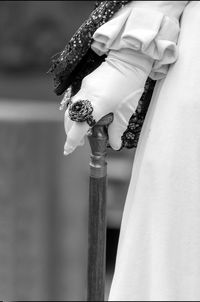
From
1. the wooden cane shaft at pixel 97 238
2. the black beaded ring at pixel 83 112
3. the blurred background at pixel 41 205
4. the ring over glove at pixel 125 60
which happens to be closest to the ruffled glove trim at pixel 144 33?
the ring over glove at pixel 125 60

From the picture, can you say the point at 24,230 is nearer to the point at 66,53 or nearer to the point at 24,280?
the point at 24,280

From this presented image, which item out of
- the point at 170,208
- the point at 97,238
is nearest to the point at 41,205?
the point at 97,238

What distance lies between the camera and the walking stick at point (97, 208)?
4.75 feet

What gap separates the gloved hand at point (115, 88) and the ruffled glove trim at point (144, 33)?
2 centimetres

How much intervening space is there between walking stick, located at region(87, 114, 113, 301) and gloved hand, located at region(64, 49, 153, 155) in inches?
1.2

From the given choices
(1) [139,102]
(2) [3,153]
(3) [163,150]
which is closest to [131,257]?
(3) [163,150]

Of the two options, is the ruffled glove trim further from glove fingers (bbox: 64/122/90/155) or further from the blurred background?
the blurred background

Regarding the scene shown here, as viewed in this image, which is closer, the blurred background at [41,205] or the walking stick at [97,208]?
the walking stick at [97,208]

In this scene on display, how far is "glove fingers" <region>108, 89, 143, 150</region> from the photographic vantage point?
1.42 meters

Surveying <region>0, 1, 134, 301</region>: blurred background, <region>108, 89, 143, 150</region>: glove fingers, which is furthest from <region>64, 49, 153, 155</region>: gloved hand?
<region>0, 1, 134, 301</region>: blurred background

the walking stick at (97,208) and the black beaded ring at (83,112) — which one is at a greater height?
the black beaded ring at (83,112)

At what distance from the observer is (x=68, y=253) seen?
252 centimetres

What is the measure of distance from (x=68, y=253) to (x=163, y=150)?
1.19 metres

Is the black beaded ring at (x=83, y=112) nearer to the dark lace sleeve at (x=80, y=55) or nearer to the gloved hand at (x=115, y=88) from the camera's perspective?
the gloved hand at (x=115, y=88)
